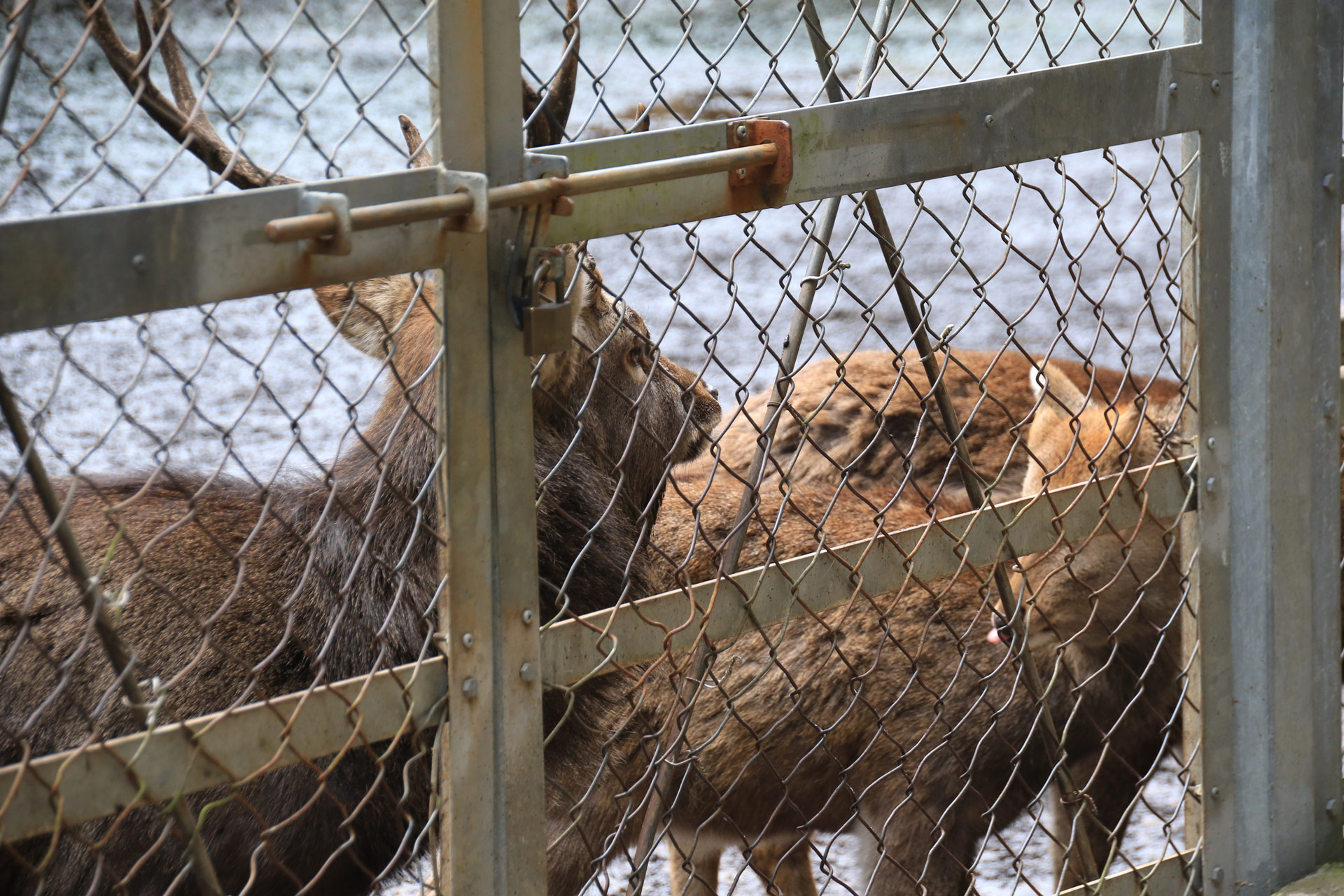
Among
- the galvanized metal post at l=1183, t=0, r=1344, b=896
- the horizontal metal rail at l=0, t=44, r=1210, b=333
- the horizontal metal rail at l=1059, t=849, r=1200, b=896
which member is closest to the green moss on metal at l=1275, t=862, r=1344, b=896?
the galvanized metal post at l=1183, t=0, r=1344, b=896

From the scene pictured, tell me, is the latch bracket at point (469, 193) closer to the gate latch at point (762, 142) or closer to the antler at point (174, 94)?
the antler at point (174, 94)

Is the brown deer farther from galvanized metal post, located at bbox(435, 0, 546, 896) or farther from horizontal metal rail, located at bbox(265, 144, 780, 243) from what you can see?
horizontal metal rail, located at bbox(265, 144, 780, 243)

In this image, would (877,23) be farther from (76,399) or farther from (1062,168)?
(76,399)

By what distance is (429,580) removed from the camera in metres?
2.96

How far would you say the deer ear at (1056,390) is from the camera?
15.1 feet

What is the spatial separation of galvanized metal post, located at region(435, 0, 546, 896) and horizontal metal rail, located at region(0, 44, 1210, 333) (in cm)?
10

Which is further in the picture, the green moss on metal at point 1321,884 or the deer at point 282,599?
the green moss on metal at point 1321,884

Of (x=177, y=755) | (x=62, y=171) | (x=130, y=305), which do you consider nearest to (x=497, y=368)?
(x=130, y=305)

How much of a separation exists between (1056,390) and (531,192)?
3143 millimetres

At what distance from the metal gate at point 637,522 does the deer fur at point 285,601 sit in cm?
Result: 1

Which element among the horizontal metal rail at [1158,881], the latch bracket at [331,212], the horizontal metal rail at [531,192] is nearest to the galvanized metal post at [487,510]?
the horizontal metal rail at [531,192]

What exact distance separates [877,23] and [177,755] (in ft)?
6.34

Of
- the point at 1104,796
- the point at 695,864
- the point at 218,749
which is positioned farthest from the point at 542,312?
the point at 1104,796

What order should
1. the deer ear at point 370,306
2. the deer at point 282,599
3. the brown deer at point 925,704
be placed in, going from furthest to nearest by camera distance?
the brown deer at point 925,704
the deer ear at point 370,306
the deer at point 282,599
